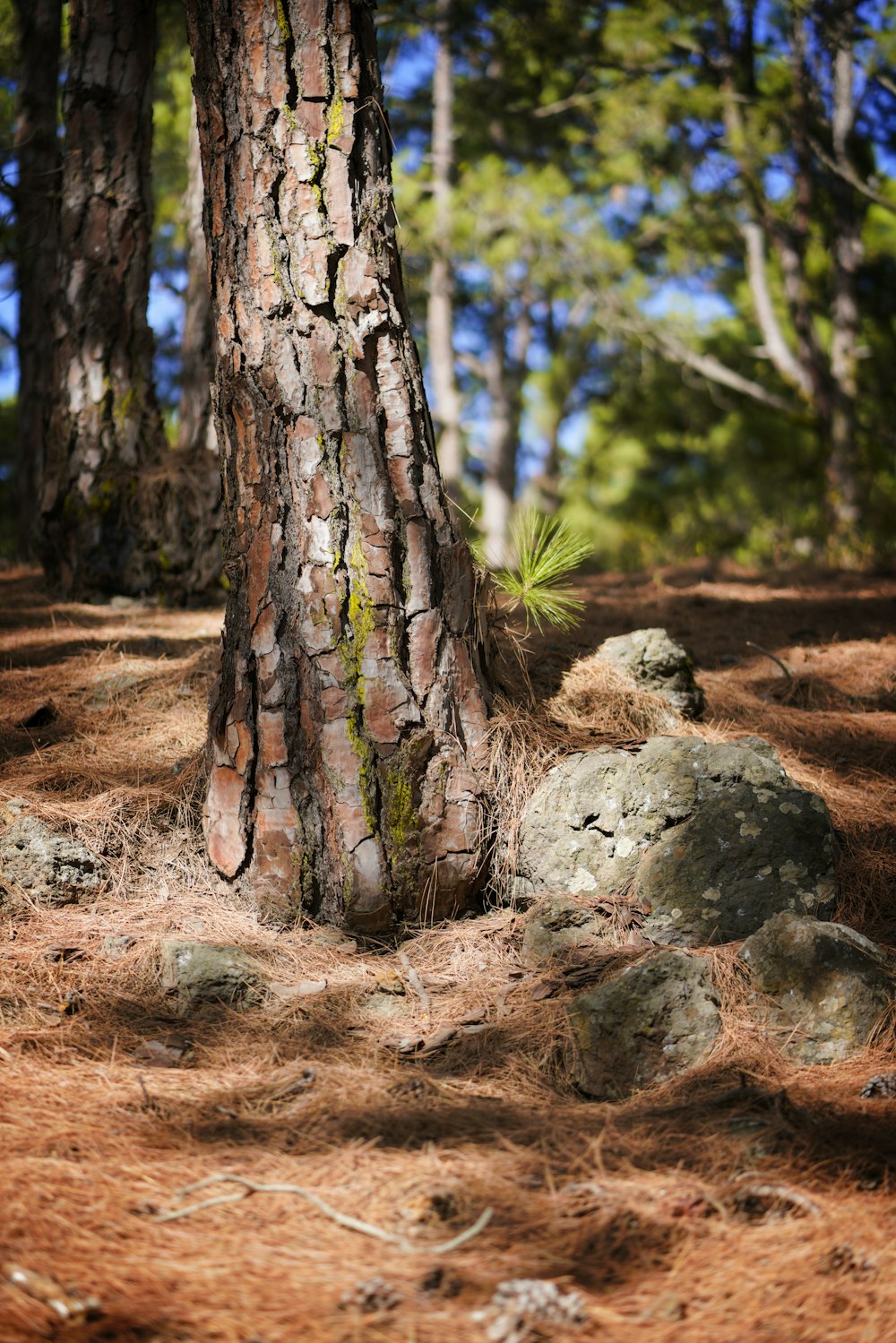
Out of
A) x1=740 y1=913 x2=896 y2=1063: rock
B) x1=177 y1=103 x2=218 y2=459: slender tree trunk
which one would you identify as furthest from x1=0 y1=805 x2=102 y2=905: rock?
x1=177 y1=103 x2=218 y2=459: slender tree trunk

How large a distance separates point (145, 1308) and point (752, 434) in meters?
18.0

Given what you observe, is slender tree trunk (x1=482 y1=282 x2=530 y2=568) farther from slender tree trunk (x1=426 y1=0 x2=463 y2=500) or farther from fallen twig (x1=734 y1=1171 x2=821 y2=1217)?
fallen twig (x1=734 y1=1171 x2=821 y2=1217)

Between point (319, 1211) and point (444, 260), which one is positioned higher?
point (444, 260)

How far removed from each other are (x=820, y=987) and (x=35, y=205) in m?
7.60

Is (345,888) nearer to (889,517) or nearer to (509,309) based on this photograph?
(889,517)

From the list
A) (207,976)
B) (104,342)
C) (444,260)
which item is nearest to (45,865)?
(207,976)

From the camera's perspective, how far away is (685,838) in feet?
8.54

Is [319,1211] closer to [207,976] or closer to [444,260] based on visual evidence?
[207,976]

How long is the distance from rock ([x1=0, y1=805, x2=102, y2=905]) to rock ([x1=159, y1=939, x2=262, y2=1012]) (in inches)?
16.7

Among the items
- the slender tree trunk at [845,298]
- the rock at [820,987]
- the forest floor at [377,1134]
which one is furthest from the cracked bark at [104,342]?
the slender tree trunk at [845,298]

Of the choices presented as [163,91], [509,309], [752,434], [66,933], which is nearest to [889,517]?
[66,933]

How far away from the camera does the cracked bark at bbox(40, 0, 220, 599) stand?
475cm

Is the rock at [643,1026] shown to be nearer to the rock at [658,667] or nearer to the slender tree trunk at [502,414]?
the rock at [658,667]

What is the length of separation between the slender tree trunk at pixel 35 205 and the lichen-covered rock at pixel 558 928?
18.0 ft
